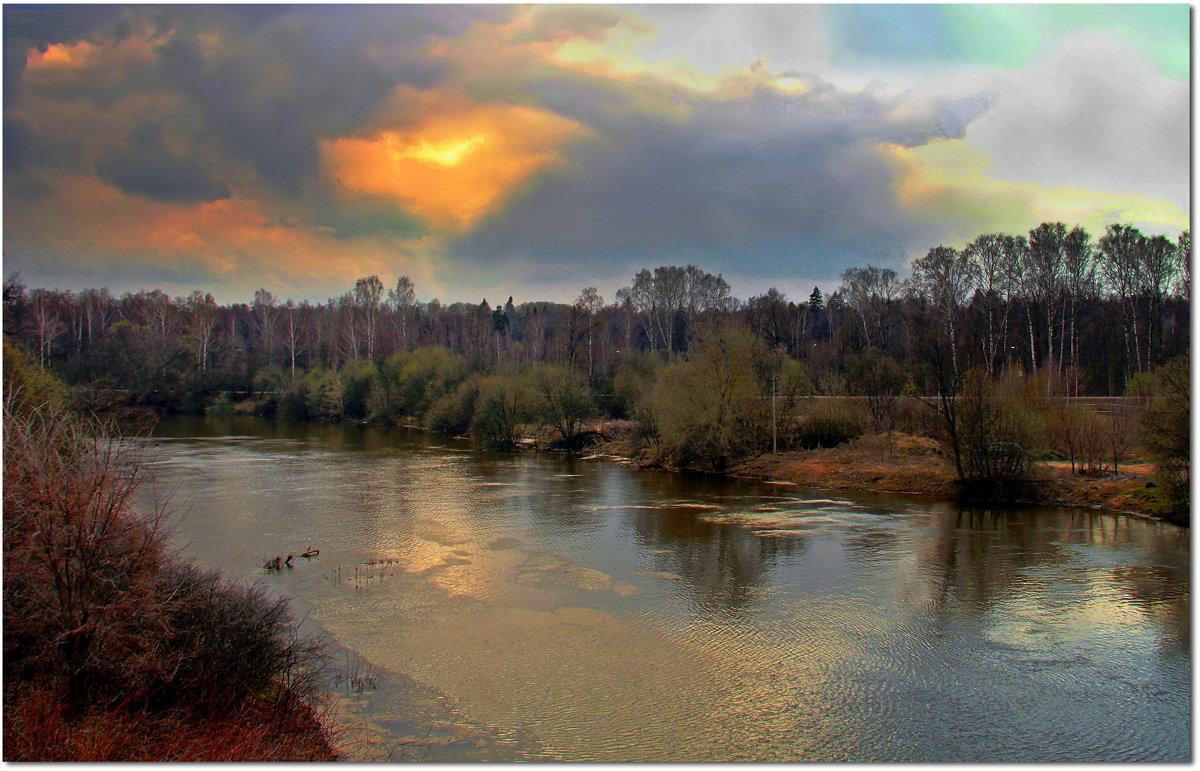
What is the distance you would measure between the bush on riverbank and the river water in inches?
72.3

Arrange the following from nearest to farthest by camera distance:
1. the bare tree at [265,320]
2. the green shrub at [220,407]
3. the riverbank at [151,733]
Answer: the riverbank at [151,733] < the green shrub at [220,407] < the bare tree at [265,320]

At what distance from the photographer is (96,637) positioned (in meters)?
7.85

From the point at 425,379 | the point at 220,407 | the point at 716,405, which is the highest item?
the point at 425,379

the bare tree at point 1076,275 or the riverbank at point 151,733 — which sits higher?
the bare tree at point 1076,275

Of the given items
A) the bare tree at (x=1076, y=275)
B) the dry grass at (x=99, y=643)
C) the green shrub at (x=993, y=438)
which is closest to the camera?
the dry grass at (x=99, y=643)

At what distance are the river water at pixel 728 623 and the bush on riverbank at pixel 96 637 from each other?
1837 millimetres

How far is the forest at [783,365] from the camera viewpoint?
3023cm

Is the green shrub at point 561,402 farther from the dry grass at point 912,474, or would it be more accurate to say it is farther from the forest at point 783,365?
the dry grass at point 912,474

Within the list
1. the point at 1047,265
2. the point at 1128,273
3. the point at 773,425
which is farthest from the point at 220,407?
the point at 1128,273

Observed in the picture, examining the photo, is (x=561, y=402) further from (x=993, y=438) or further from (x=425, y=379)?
(x=993, y=438)

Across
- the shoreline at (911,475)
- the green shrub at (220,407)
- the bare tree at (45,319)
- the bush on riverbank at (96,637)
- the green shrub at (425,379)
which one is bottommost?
the shoreline at (911,475)

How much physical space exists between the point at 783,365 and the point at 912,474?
1491cm

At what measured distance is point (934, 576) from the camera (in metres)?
17.4

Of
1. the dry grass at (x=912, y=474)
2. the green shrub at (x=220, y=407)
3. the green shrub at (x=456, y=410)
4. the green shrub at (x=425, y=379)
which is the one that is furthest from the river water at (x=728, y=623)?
the green shrub at (x=220, y=407)
